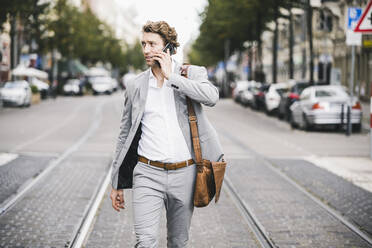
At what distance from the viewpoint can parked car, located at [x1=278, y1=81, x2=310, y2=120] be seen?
25653 mm

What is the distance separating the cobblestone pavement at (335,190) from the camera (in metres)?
7.80

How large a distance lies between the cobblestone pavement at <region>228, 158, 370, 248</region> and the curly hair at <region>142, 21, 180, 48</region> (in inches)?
112

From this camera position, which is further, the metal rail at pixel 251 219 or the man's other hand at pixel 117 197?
the metal rail at pixel 251 219

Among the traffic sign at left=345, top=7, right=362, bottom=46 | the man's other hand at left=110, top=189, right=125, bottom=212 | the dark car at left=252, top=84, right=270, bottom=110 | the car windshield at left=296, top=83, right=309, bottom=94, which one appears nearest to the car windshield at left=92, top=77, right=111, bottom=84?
the dark car at left=252, top=84, right=270, bottom=110

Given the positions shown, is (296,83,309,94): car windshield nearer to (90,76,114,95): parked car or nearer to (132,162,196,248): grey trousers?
(132,162,196,248): grey trousers

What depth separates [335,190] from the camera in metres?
9.59

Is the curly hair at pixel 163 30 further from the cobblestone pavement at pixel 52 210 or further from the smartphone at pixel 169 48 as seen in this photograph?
the cobblestone pavement at pixel 52 210

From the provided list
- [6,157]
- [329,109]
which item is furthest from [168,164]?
[329,109]

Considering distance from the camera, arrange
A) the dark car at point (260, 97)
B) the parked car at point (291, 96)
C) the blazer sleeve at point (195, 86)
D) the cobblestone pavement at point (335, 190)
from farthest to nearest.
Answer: the dark car at point (260, 97) < the parked car at point (291, 96) < the cobblestone pavement at point (335, 190) < the blazer sleeve at point (195, 86)

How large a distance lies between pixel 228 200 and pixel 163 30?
5.03 metres

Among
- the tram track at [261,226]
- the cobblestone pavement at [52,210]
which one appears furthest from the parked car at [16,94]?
the tram track at [261,226]

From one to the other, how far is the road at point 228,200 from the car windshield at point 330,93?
5.05m

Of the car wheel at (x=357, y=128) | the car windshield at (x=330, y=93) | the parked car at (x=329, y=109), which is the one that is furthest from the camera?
the car windshield at (x=330, y=93)

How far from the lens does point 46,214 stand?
7.66 meters
